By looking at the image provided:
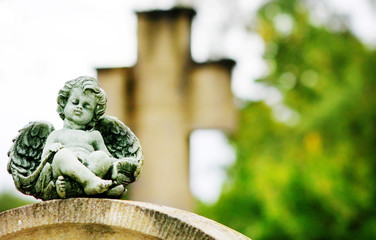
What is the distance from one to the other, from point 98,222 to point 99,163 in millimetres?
339

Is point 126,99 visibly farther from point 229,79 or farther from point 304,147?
point 304,147

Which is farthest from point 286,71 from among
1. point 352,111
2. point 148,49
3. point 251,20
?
point 148,49

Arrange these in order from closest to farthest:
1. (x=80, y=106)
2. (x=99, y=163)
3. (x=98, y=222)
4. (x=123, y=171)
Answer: (x=98, y=222) < (x=99, y=163) < (x=123, y=171) < (x=80, y=106)

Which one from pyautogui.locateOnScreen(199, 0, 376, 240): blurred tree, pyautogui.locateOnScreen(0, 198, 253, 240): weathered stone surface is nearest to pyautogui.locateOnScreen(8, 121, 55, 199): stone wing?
pyautogui.locateOnScreen(0, 198, 253, 240): weathered stone surface

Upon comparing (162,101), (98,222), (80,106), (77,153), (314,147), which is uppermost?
(162,101)

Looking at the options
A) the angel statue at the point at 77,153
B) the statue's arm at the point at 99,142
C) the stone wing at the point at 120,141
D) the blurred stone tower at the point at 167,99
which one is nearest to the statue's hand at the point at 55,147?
the angel statue at the point at 77,153

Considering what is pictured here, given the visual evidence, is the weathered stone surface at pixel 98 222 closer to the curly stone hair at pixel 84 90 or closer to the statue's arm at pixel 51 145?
the statue's arm at pixel 51 145

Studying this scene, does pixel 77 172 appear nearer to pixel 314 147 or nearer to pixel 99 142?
pixel 99 142

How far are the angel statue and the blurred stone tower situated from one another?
255 cm

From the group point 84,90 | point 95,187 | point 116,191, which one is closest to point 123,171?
point 116,191

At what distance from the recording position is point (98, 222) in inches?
145

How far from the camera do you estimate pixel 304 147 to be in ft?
47.5

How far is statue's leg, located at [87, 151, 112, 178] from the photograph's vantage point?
151 inches

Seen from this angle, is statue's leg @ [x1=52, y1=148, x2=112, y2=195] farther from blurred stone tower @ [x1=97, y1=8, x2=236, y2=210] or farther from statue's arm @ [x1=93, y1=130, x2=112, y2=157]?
Answer: blurred stone tower @ [x1=97, y1=8, x2=236, y2=210]
